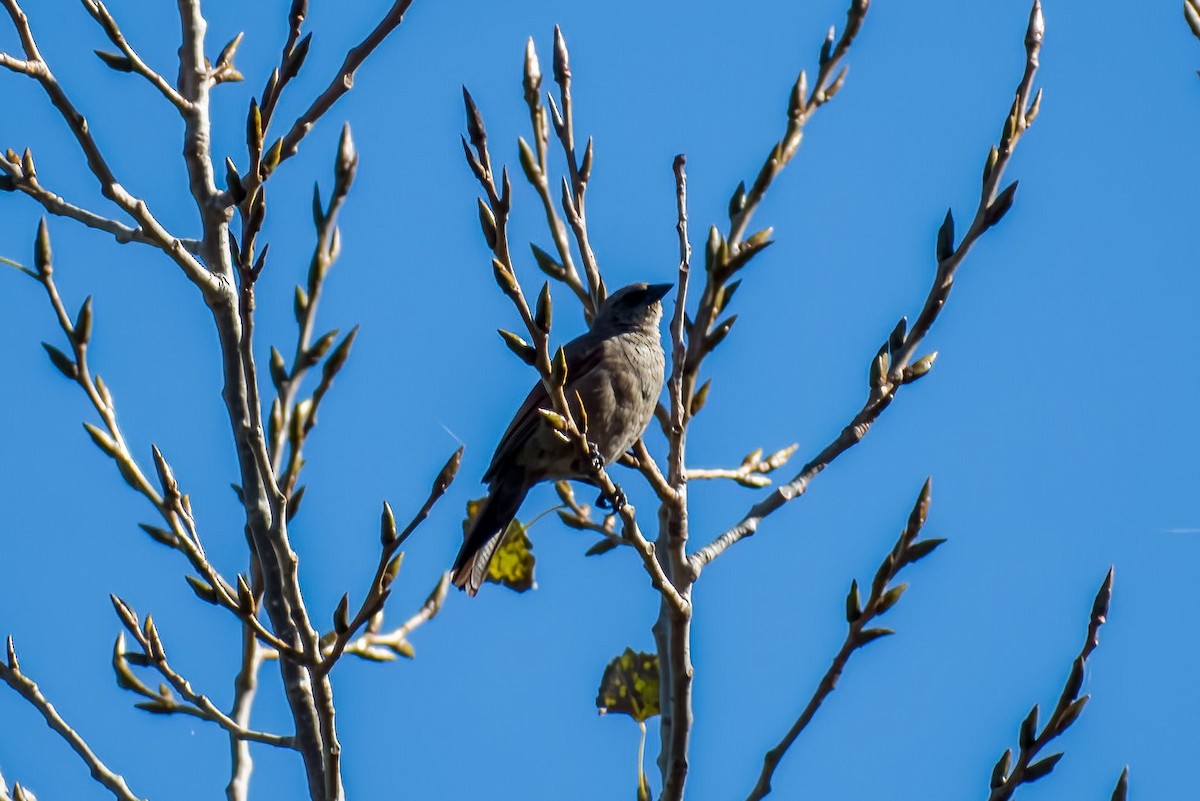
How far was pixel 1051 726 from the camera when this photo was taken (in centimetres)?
332

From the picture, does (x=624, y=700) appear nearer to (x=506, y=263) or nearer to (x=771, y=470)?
(x=771, y=470)

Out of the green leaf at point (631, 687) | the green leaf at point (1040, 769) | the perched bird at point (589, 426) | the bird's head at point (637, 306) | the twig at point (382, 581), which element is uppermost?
the bird's head at point (637, 306)

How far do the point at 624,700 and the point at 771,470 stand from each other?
0.90 m

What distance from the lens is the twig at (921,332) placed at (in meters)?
3.62

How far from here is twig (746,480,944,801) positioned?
3.47 meters

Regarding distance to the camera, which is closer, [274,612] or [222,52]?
[274,612]

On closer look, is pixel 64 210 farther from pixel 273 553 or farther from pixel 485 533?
pixel 485 533

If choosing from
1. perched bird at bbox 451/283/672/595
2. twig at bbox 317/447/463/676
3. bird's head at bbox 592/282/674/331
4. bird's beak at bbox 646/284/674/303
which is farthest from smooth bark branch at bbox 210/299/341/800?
bird's beak at bbox 646/284/674/303

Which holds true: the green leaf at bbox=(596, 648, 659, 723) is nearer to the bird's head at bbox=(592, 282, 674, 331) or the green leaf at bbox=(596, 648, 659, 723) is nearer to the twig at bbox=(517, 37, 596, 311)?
the twig at bbox=(517, 37, 596, 311)

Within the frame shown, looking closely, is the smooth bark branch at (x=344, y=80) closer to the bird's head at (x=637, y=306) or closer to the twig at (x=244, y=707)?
the twig at (x=244, y=707)

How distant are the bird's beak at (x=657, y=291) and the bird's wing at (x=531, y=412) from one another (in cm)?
58

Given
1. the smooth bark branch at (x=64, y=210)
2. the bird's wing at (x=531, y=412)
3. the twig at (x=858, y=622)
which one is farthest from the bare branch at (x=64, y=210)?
the bird's wing at (x=531, y=412)

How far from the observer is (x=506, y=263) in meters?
3.07

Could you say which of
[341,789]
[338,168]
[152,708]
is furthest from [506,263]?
[152,708]
